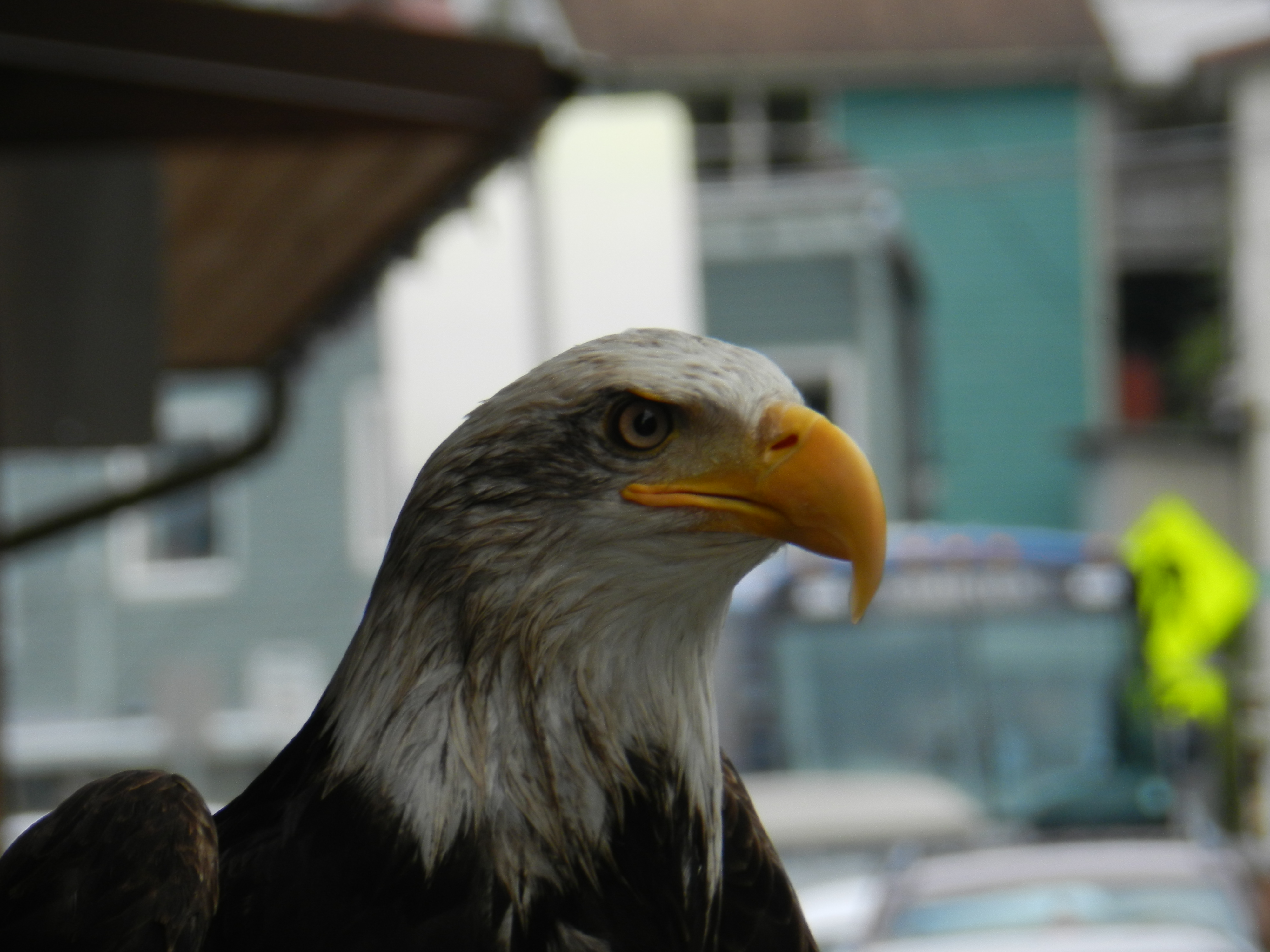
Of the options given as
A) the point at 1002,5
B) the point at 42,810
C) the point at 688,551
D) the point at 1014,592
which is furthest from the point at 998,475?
the point at 688,551

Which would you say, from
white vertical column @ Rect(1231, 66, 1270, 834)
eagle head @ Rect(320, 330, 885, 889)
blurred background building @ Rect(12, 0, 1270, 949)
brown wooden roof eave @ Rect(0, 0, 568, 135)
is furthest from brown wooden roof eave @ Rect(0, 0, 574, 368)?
white vertical column @ Rect(1231, 66, 1270, 834)

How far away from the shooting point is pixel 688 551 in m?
1.49

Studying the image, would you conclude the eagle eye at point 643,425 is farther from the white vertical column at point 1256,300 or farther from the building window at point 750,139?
the white vertical column at point 1256,300

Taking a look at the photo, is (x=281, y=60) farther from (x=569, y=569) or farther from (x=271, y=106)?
(x=569, y=569)

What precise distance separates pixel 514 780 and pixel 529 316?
29.5 feet

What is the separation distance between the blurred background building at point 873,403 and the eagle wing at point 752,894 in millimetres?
6473

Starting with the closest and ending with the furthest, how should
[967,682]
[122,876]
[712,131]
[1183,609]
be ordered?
[122,876]
[967,682]
[1183,609]
[712,131]

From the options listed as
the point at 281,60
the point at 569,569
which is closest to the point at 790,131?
the point at 281,60

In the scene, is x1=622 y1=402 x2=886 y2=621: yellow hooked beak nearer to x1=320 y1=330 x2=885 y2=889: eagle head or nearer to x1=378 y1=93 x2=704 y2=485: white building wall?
x1=320 y1=330 x2=885 y2=889: eagle head

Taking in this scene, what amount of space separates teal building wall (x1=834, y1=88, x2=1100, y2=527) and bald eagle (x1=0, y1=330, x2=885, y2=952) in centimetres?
1357

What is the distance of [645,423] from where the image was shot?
4.92 ft

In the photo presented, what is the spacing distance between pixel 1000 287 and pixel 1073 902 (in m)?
11.1

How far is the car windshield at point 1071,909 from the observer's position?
4.48m

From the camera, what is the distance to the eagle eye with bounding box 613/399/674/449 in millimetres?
1480
